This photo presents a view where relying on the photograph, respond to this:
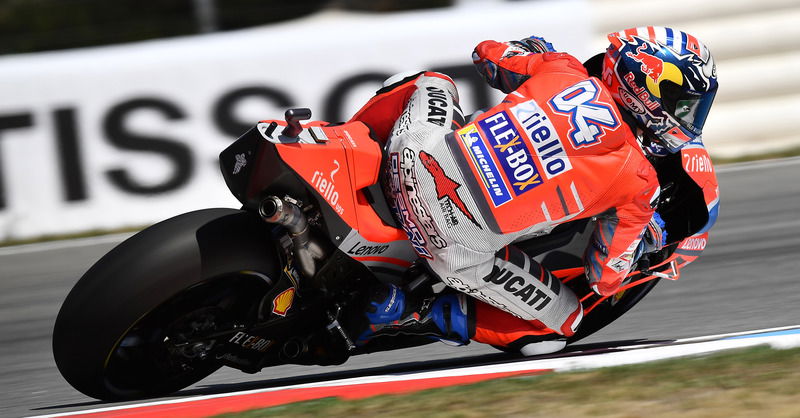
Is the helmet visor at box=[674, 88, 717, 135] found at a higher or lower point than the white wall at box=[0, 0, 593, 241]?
lower

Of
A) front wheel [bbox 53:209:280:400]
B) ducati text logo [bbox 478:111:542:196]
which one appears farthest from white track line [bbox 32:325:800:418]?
ducati text logo [bbox 478:111:542:196]

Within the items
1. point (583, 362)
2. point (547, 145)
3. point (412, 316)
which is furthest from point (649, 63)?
point (412, 316)

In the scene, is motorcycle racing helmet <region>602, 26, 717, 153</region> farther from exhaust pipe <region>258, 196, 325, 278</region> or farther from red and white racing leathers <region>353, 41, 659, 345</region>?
exhaust pipe <region>258, 196, 325, 278</region>

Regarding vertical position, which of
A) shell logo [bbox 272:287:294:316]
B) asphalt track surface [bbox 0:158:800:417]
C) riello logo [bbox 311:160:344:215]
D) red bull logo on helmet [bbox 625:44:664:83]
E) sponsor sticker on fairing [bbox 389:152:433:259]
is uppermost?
red bull logo on helmet [bbox 625:44:664:83]

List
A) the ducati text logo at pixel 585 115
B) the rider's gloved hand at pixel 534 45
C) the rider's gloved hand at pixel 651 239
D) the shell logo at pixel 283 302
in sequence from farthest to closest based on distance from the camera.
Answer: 1. the rider's gloved hand at pixel 534 45
2. the rider's gloved hand at pixel 651 239
3. the shell logo at pixel 283 302
4. the ducati text logo at pixel 585 115

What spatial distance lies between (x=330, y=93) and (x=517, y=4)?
1628 millimetres

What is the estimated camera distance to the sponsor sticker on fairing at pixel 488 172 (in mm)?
3553

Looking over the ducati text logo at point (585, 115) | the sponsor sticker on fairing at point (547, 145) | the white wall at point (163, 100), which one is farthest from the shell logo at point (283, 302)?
the white wall at point (163, 100)

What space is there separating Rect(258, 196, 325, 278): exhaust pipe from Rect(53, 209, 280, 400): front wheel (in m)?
0.10

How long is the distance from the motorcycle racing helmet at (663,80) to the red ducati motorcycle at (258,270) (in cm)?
39

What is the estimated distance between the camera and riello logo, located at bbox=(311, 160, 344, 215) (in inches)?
139

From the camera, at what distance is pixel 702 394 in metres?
3.50

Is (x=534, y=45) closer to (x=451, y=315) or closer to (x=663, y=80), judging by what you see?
(x=663, y=80)

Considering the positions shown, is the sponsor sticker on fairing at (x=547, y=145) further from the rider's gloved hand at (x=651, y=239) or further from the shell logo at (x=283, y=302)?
the shell logo at (x=283, y=302)
